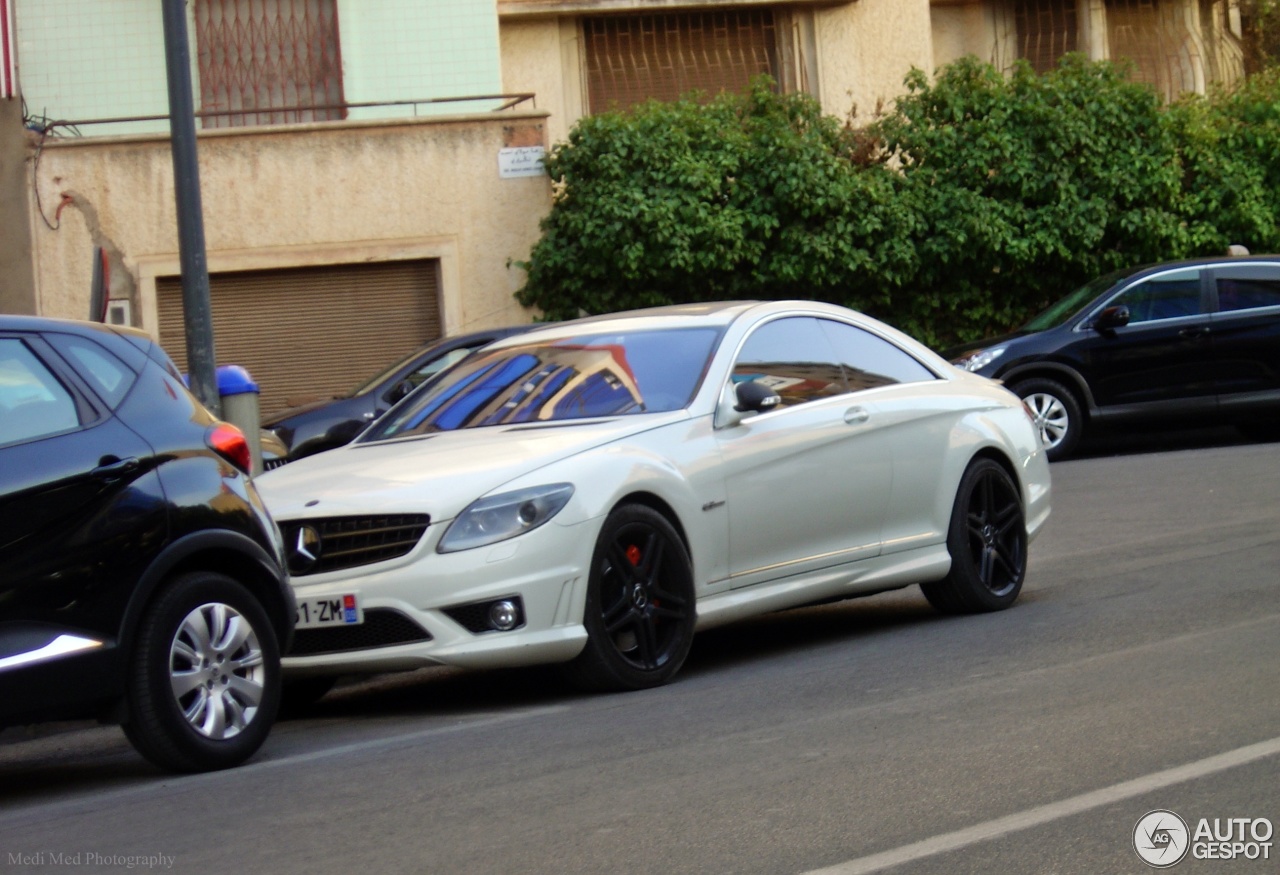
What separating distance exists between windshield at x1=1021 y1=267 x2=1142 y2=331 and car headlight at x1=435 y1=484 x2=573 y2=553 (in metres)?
11.9

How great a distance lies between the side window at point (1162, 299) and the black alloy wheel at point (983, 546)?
361 inches

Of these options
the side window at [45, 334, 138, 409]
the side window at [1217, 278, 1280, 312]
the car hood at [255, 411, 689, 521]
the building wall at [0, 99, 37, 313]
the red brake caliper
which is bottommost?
the red brake caliper

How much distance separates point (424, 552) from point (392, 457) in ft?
2.76

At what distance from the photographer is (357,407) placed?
49.8 ft

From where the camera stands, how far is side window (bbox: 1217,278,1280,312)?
18156 millimetres

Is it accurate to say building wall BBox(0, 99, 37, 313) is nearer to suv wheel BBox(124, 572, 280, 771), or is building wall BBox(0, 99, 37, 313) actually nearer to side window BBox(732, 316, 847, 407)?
side window BBox(732, 316, 847, 407)

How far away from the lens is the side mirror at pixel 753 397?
7.87 m

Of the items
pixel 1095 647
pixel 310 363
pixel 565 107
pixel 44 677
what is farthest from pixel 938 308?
pixel 44 677

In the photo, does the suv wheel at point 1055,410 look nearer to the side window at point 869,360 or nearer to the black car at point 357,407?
the black car at point 357,407

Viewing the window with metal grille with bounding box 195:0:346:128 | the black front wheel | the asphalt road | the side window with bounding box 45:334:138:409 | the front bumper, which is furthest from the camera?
the window with metal grille with bounding box 195:0:346:128

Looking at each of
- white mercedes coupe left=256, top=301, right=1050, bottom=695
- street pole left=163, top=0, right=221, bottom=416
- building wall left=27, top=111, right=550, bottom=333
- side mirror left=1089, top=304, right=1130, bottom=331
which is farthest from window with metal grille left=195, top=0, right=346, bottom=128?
white mercedes coupe left=256, top=301, right=1050, bottom=695

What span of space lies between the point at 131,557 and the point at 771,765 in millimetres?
2126

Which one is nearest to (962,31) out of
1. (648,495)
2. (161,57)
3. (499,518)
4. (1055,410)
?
(1055,410)

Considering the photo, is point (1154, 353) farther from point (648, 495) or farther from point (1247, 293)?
point (648, 495)
